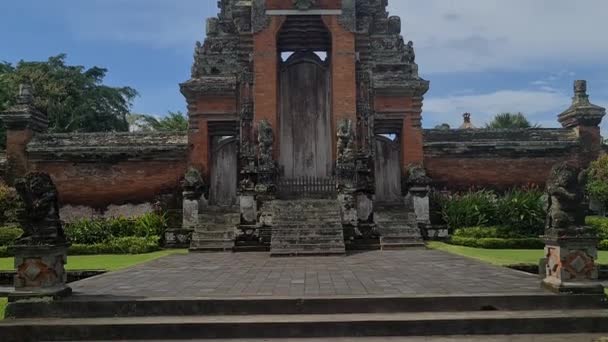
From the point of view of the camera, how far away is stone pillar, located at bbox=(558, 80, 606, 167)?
64.7ft

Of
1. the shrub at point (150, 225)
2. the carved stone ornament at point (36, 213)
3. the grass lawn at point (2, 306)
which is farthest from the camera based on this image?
the shrub at point (150, 225)

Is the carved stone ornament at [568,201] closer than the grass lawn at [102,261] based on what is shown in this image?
Yes

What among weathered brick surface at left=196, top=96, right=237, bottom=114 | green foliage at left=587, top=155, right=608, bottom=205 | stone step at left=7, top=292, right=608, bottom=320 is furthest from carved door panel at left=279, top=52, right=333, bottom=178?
stone step at left=7, top=292, right=608, bottom=320

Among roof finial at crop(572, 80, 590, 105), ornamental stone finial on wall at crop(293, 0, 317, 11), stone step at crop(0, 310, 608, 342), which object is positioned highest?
ornamental stone finial on wall at crop(293, 0, 317, 11)

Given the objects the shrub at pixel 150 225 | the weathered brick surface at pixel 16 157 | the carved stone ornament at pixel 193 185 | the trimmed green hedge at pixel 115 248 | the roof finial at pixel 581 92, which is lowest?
the trimmed green hedge at pixel 115 248

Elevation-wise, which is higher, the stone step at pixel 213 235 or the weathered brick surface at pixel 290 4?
the weathered brick surface at pixel 290 4

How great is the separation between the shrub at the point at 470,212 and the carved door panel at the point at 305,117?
4088mm

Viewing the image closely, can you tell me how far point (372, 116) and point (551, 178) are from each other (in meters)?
9.42

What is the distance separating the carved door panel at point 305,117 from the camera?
17.3 metres

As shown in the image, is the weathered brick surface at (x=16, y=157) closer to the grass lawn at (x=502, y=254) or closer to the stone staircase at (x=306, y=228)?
the stone staircase at (x=306, y=228)

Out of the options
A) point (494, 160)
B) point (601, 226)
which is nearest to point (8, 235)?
point (494, 160)

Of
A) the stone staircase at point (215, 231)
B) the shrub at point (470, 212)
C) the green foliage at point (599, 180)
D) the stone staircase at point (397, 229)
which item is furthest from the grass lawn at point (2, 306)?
the green foliage at point (599, 180)

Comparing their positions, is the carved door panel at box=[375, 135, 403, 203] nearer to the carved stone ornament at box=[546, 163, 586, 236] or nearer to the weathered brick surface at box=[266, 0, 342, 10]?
the weathered brick surface at box=[266, 0, 342, 10]

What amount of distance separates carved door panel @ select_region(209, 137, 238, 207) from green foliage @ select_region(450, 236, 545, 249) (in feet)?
25.9
